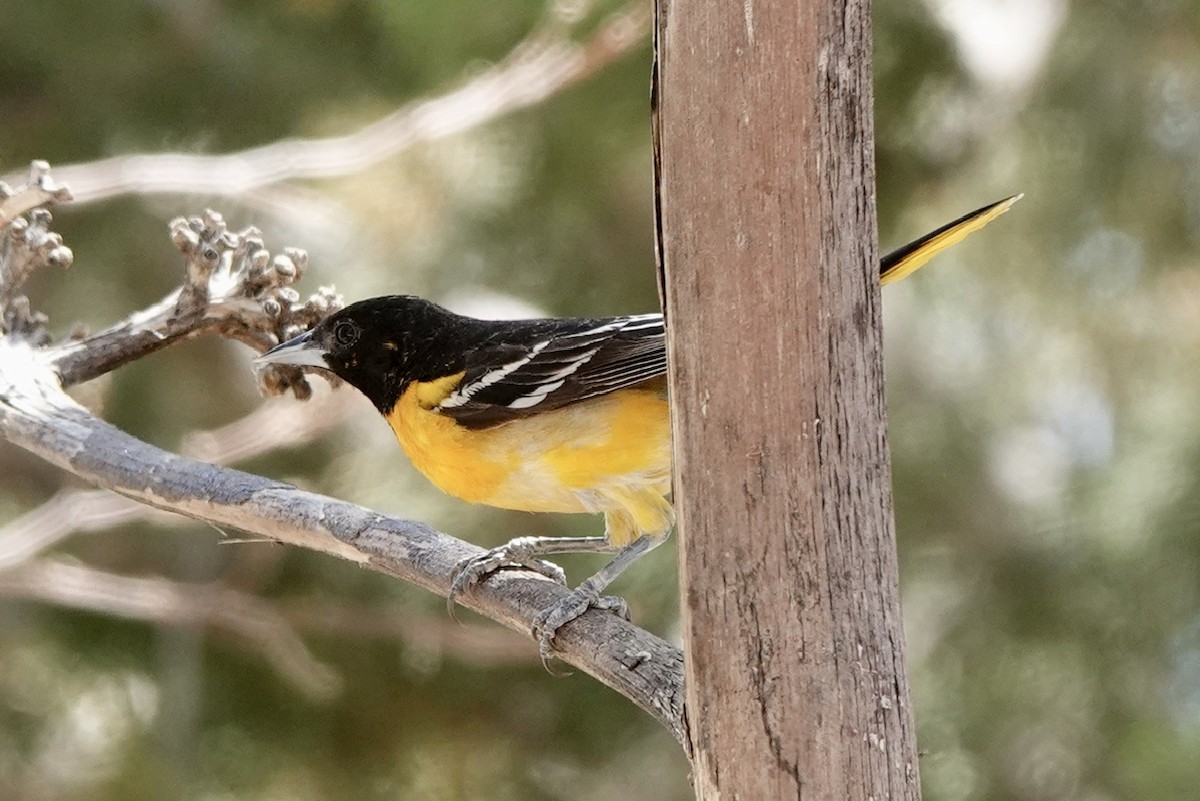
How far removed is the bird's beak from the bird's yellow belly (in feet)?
1.04

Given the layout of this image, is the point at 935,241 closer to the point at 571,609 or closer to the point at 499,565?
the point at 571,609

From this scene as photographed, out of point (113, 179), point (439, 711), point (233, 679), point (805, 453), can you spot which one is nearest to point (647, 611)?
point (439, 711)

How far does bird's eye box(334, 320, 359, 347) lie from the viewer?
2.94 m

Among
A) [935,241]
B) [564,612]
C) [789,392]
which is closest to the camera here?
[789,392]

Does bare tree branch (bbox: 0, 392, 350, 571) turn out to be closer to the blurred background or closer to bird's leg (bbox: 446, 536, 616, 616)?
the blurred background

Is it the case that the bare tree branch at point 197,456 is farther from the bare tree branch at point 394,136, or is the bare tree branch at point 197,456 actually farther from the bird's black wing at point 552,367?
the bird's black wing at point 552,367

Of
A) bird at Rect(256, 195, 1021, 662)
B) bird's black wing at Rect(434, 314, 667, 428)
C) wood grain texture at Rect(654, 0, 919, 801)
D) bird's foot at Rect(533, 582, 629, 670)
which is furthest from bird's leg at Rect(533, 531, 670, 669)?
wood grain texture at Rect(654, 0, 919, 801)

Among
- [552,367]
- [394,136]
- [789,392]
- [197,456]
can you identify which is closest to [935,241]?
[789,392]

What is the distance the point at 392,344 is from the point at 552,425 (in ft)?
1.63

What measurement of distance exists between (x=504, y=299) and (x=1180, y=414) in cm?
206

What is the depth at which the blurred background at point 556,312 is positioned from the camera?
4105mm

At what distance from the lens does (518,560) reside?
2646 millimetres

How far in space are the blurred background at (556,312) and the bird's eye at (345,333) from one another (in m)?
0.88

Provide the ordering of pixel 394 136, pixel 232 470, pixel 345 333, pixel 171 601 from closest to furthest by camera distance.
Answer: pixel 232 470
pixel 345 333
pixel 394 136
pixel 171 601
